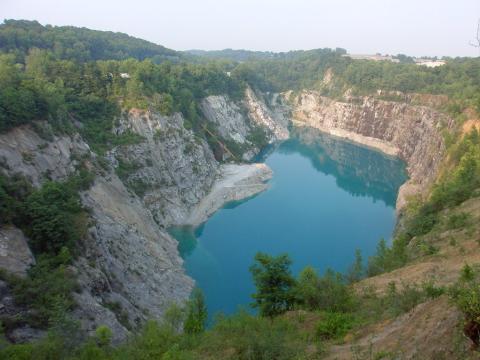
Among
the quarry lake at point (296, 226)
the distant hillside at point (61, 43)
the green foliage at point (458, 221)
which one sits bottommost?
the quarry lake at point (296, 226)

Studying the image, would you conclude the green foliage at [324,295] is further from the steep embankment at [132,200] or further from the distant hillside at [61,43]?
the distant hillside at [61,43]

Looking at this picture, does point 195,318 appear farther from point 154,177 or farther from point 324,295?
point 154,177

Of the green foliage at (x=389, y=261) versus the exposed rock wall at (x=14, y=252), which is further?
the green foliage at (x=389, y=261)

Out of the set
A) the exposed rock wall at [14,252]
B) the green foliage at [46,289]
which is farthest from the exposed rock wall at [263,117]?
the exposed rock wall at [14,252]

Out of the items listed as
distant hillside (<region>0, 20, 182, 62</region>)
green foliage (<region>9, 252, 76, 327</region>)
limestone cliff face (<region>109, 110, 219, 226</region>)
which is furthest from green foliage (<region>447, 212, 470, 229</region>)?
distant hillside (<region>0, 20, 182, 62</region>)

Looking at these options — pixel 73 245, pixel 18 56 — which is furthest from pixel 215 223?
pixel 18 56

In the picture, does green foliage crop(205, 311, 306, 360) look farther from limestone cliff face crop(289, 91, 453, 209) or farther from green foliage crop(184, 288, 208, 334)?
limestone cliff face crop(289, 91, 453, 209)

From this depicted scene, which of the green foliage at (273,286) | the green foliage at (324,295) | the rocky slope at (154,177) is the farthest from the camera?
the rocky slope at (154,177)

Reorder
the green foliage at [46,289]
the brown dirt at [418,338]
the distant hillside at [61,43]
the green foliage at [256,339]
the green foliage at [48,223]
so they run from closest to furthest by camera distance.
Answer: the brown dirt at [418,338]
the green foliage at [256,339]
the green foliage at [46,289]
the green foliage at [48,223]
the distant hillside at [61,43]
